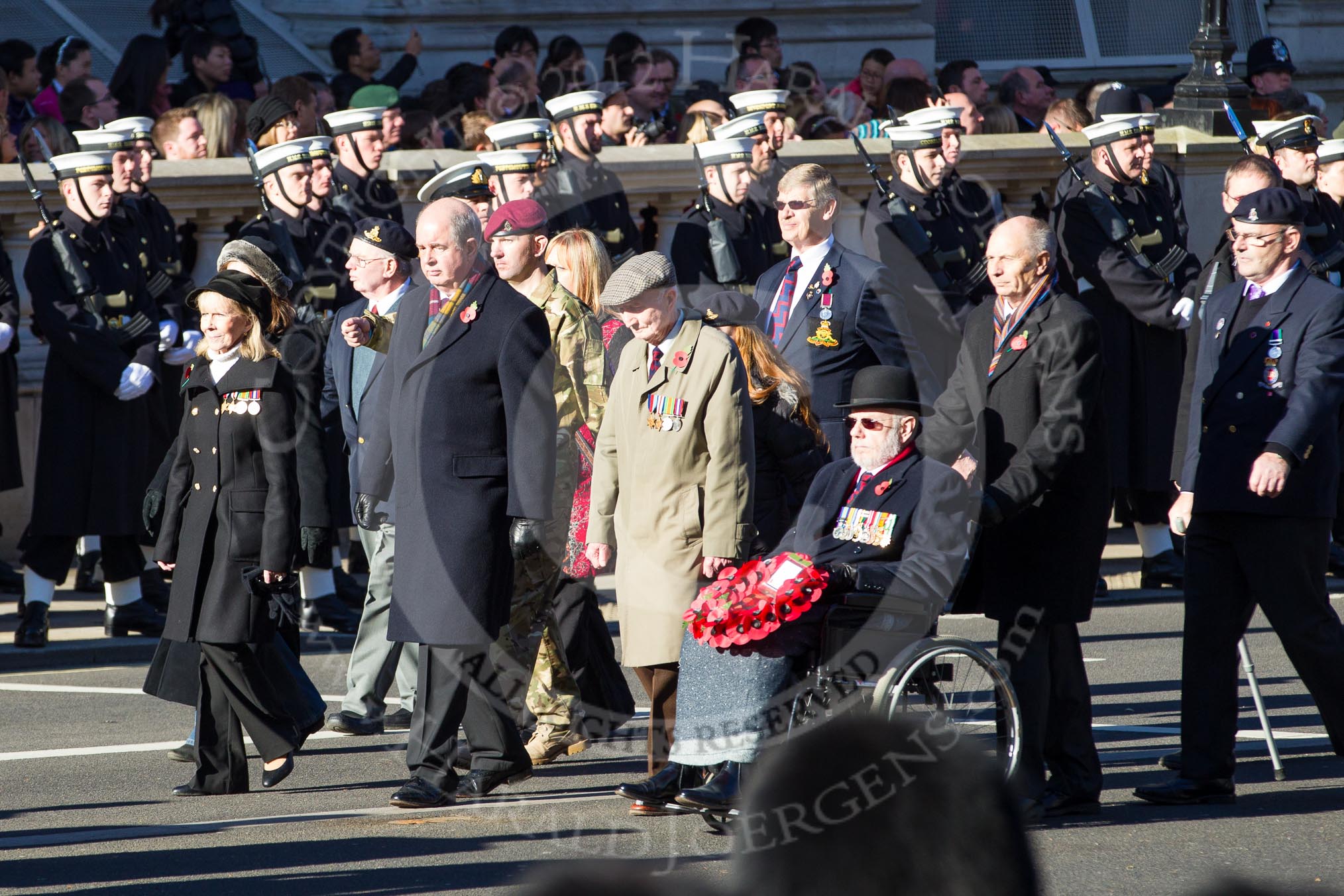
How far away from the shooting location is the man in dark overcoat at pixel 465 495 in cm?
660

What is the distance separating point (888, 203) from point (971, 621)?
277 centimetres

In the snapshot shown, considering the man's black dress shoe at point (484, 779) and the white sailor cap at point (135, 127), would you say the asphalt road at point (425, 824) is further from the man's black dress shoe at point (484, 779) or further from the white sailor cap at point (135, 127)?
the white sailor cap at point (135, 127)

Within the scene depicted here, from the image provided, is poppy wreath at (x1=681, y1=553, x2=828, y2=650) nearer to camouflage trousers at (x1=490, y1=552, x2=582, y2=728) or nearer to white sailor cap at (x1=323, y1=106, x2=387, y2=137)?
camouflage trousers at (x1=490, y1=552, x2=582, y2=728)

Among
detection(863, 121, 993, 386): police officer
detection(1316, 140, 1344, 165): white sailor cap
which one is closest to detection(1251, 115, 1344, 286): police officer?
detection(1316, 140, 1344, 165): white sailor cap

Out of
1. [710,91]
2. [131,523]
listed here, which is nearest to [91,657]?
[131,523]

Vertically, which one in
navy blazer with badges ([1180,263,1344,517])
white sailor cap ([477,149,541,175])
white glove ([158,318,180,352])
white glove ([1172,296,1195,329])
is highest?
white sailor cap ([477,149,541,175])

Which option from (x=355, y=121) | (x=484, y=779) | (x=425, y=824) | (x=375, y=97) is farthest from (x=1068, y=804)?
(x=375, y=97)

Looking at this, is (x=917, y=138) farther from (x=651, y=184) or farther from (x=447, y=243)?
(x=447, y=243)

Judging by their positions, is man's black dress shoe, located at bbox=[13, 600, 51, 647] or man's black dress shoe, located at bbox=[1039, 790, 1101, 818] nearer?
man's black dress shoe, located at bbox=[1039, 790, 1101, 818]

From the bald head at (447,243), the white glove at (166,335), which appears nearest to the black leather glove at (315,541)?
the bald head at (447,243)

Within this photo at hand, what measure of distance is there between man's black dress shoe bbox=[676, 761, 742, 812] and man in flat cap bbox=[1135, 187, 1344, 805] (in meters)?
1.45

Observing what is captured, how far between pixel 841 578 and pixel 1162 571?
5.99 meters

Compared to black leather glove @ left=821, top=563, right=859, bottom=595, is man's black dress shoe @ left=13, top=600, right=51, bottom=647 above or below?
below

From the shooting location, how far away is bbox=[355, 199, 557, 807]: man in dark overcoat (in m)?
6.60
